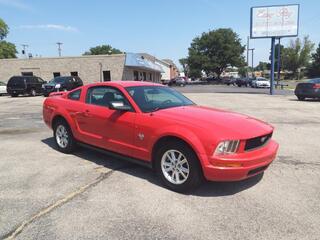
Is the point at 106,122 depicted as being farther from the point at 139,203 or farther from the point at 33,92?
the point at 33,92

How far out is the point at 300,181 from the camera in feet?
17.5

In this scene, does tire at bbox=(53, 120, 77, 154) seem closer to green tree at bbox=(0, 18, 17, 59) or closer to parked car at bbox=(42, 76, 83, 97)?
parked car at bbox=(42, 76, 83, 97)

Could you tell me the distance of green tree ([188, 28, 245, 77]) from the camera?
82.9m

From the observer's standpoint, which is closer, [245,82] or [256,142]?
[256,142]

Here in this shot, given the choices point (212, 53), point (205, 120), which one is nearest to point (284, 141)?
point (205, 120)

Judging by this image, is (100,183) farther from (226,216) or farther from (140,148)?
(226,216)

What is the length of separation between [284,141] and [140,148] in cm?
444

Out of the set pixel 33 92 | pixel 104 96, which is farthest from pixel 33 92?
pixel 104 96

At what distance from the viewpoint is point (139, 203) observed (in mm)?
4500

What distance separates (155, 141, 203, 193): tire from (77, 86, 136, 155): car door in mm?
665

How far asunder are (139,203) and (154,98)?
2.06 m

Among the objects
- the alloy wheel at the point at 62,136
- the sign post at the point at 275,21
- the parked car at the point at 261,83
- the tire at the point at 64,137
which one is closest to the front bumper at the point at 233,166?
the tire at the point at 64,137

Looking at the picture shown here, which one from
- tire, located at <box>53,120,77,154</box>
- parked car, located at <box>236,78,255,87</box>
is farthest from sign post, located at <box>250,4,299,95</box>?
tire, located at <box>53,120,77,154</box>

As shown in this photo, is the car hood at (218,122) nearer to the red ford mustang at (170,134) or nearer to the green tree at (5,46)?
Result: the red ford mustang at (170,134)
